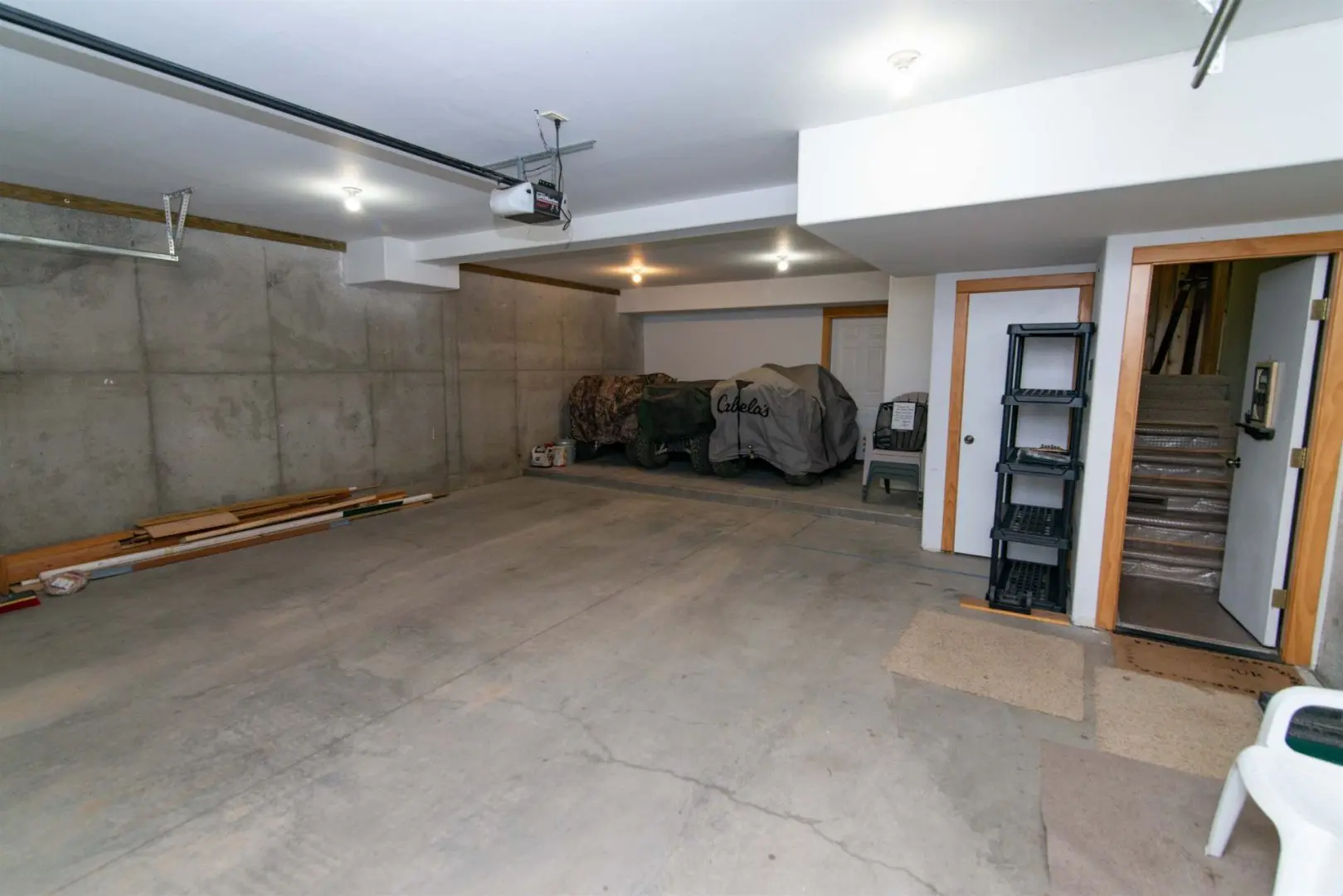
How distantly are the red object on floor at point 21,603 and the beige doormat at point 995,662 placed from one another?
5112mm

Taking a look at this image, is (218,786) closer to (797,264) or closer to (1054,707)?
(1054,707)

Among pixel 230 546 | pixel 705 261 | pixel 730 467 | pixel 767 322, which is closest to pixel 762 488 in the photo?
pixel 730 467

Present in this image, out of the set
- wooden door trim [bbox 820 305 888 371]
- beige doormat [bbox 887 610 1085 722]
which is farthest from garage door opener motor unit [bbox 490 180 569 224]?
wooden door trim [bbox 820 305 888 371]

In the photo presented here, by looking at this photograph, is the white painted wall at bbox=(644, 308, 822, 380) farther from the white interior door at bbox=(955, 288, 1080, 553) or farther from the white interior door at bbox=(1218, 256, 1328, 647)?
the white interior door at bbox=(1218, 256, 1328, 647)

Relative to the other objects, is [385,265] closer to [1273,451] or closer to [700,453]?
[700,453]

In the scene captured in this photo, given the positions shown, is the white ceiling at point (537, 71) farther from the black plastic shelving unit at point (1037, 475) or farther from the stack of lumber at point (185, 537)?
the stack of lumber at point (185, 537)

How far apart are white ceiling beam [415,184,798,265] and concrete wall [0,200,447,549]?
1276 millimetres

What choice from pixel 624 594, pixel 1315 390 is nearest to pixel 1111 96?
pixel 1315 390

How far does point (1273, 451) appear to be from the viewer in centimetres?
312

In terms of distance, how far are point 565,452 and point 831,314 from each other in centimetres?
422

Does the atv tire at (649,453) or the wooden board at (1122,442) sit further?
the atv tire at (649,453)

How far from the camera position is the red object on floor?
360 centimetres

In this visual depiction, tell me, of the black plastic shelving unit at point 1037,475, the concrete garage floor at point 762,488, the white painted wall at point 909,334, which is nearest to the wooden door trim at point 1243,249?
the black plastic shelving unit at point 1037,475

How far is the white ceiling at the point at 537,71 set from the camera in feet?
6.32
